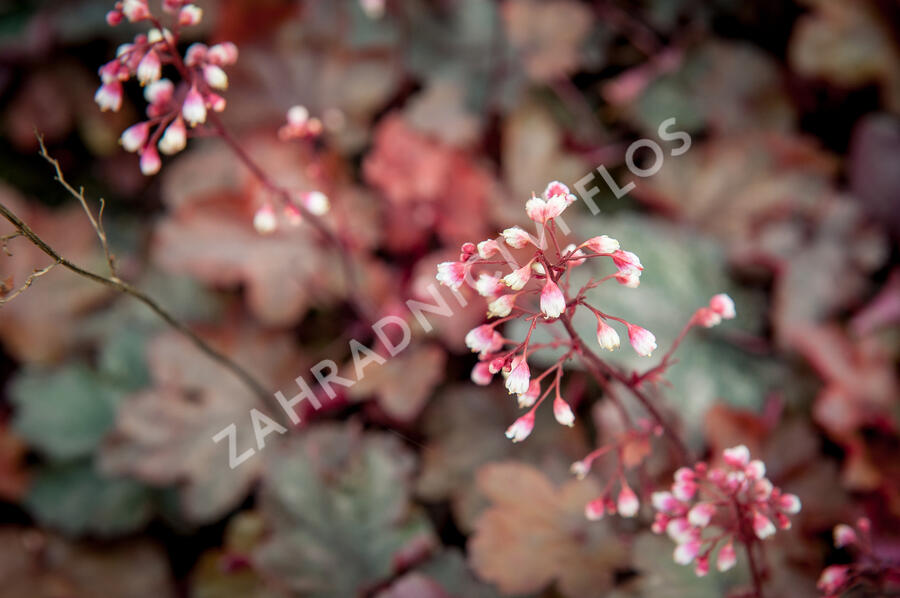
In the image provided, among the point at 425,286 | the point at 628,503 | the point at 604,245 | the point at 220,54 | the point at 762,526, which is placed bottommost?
the point at 762,526

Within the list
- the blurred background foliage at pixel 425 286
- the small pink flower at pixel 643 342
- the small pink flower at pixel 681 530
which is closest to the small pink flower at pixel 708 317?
the small pink flower at pixel 643 342

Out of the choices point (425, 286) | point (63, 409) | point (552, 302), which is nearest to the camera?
point (552, 302)

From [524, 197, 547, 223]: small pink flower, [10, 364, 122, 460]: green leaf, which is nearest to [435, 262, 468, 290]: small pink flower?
[524, 197, 547, 223]: small pink flower

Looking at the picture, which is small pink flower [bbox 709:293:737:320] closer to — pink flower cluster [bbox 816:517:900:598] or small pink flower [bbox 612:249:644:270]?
small pink flower [bbox 612:249:644:270]

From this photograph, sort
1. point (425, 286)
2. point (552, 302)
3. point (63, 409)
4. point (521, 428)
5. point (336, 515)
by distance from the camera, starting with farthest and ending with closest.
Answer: point (63, 409) < point (425, 286) < point (336, 515) < point (521, 428) < point (552, 302)

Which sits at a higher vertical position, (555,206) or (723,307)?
(555,206)

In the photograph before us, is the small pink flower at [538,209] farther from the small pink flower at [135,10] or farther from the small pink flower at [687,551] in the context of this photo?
the small pink flower at [135,10]

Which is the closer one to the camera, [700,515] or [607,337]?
[607,337]

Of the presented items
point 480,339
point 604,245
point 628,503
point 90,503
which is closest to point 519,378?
point 480,339

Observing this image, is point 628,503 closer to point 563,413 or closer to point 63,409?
point 563,413
